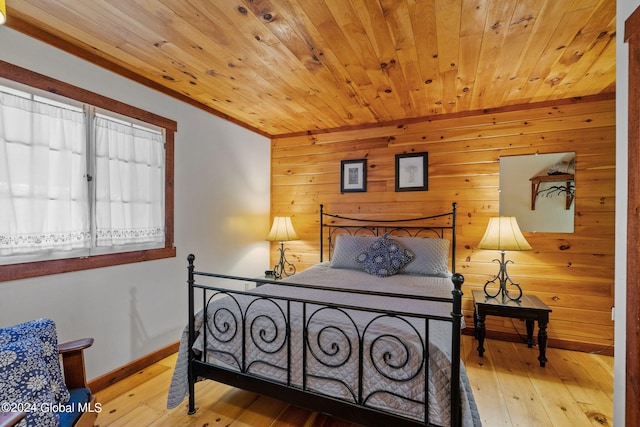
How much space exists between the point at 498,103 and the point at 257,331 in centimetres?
311

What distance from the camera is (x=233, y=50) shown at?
202 cm

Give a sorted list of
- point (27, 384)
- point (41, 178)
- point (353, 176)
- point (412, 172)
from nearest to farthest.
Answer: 1. point (27, 384)
2. point (41, 178)
3. point (412, 172)
4. point (353, 176)

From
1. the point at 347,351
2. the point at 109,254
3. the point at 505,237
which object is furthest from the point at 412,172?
the point at 109,254

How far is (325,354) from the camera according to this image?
157 cm

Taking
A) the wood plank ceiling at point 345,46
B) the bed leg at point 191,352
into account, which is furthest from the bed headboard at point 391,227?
the bed leg at point 191,352

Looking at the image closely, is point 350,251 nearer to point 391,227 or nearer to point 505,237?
point 391,227

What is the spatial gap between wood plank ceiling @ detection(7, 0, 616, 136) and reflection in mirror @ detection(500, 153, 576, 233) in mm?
614

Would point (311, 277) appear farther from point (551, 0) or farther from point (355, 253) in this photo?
point (551, 0)

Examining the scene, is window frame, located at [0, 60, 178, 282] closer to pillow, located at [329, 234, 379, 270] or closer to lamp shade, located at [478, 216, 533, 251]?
pillow, located at [329, 234, 379, 270]

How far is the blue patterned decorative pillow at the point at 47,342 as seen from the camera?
1320 mm

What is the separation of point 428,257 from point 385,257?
1.38ft

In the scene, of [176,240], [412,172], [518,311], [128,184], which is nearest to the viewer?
[128,184]

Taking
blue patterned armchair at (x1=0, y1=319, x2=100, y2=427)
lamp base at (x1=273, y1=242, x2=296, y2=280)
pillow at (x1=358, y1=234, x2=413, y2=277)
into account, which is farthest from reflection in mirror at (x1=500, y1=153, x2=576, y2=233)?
blue patterned armchair at (x1=0, y1=319, x2=100, y2=427)

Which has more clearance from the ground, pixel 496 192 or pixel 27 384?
pixel 496 192
